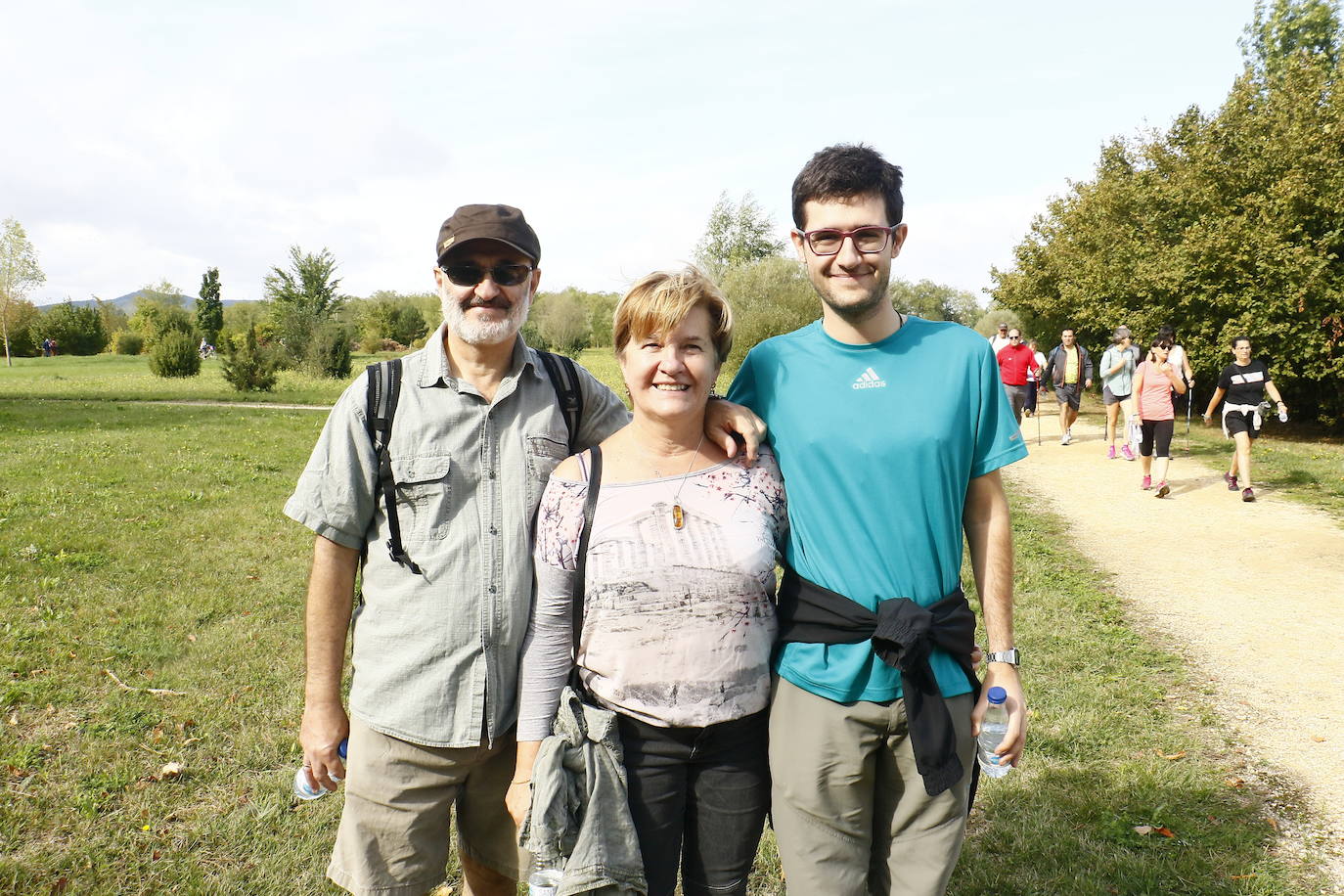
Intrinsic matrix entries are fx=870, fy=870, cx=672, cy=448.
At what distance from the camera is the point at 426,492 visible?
8.29 feet

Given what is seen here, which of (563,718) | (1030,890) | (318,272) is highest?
(318,272)

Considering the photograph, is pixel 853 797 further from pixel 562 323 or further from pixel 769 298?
pixel 562 323

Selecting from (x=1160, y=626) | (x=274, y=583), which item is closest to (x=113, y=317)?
(x=274, y=583)

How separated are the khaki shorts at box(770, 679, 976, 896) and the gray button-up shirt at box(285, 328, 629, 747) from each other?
832 millimetres

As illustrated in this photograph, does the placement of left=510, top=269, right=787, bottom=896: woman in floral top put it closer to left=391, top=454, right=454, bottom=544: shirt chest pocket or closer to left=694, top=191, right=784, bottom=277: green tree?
left=391, top=454, right=454, bottom=544: shirt chest pocket

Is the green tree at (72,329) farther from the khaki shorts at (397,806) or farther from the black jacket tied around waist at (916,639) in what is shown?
the black jacket tied around waist at (916,639)

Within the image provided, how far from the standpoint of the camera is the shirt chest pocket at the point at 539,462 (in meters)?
2.57

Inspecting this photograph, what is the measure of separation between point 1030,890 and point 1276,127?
1911cm

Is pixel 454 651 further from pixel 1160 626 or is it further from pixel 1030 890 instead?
pixel 1160 626

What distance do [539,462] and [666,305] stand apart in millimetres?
640

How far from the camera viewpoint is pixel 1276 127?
17.3 metres

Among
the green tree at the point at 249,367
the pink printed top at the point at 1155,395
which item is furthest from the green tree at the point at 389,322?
the pink printed top at the point at 1155,395

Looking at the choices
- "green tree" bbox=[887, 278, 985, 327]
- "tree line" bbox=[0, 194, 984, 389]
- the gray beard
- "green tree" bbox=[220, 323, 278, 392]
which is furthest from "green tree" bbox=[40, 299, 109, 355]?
the gray beard

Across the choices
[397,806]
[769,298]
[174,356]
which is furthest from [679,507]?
[769,298]
